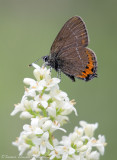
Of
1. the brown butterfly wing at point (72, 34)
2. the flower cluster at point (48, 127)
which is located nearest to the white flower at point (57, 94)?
the flower cluster at point (48, 127)

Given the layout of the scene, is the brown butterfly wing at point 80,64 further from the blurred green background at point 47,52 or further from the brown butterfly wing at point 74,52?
the blurred green background at point 47,52

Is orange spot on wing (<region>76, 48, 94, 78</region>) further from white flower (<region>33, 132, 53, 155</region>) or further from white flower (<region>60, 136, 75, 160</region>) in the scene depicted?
white flower (<region>33, 132, 53, 155</region>)

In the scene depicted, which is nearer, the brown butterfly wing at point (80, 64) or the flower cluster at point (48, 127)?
the flower cluster at point (48, 127)

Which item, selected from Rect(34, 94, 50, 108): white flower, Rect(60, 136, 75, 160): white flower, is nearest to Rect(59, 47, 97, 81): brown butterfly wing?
Rect(34, 94, 50, 108): white flower

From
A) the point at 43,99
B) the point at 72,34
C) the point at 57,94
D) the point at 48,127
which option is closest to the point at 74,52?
the point at 72,34

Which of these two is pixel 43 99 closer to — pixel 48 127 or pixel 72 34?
pixel 48 127
